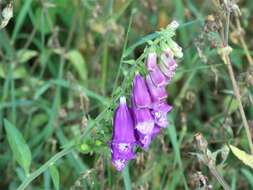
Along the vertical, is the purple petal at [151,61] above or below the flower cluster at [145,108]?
above

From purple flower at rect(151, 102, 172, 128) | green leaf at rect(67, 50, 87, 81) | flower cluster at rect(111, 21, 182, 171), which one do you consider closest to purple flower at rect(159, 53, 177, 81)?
flower cluster at rect(111, 21, 182, 171)

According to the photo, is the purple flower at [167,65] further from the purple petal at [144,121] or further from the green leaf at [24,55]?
the green leaf at [24,55]

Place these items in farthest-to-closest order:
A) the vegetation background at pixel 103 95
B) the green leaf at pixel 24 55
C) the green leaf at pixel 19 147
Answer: the green leaf at pixel 24 55
the vegetation background at pixel 103 95
the green leaf at pixel 19 147

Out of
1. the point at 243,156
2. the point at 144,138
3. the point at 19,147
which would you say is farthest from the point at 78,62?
the point at 144,138

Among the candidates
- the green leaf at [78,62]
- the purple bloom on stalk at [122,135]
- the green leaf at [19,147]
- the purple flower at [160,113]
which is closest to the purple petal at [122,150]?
the purple bloom on stalk at [122,135]

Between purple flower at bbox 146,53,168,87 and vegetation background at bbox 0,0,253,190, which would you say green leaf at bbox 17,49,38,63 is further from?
purple flower at bbox 146,53,168,87

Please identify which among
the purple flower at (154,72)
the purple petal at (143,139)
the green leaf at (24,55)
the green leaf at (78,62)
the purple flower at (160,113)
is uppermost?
the green leaf at (24,55)
